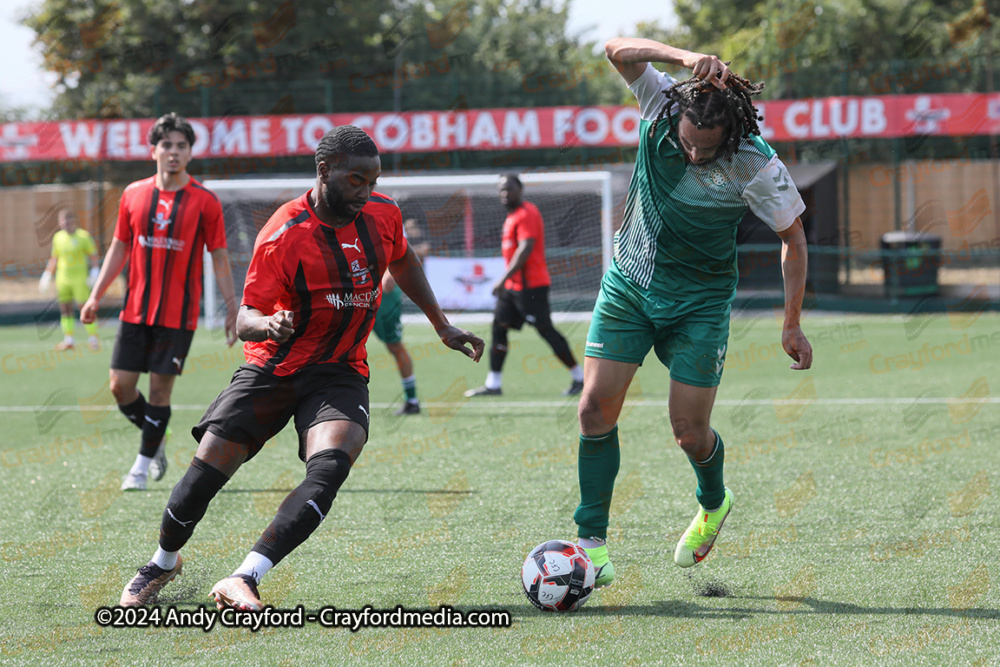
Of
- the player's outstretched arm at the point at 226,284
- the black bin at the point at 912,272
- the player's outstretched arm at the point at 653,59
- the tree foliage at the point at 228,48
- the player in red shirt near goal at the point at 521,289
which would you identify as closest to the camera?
the player's outstretched arm at the point at 653,59

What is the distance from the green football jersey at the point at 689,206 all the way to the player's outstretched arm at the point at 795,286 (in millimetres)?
98

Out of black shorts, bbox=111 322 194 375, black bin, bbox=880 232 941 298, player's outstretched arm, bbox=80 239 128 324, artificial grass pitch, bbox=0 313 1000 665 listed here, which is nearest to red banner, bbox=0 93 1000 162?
black bin, bbox=880 232 941 298

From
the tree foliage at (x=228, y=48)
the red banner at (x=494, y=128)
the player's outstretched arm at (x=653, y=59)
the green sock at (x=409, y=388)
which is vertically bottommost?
the green sock at (x=409, y=388)

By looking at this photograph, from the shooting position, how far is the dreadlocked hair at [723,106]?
405 centimetres

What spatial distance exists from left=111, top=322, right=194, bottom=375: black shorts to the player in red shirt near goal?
15.7 feet

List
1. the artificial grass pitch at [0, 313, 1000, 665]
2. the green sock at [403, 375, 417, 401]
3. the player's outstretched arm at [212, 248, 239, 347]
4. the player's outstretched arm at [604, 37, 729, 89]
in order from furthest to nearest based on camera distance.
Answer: the green sock at [403, 375, 417, 401], the player's outstretched arm at [212, 248, 239, 347], the player's outstretched arm at [604, 37, 729, 89], the artificial grass pitch at [0, 313, 1000, 665]

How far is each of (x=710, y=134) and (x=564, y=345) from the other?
6.95 metres

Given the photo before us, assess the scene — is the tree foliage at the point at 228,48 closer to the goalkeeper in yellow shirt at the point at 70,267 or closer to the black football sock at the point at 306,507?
the goalkeeper in yellow shirt at the point at 70,267

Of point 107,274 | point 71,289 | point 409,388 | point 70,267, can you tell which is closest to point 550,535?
point 107,274

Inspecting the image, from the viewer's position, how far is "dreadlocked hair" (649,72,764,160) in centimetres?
405

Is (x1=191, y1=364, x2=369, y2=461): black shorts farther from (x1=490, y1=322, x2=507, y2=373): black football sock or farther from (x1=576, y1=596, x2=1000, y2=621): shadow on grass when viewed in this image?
(x1=490, y1=322, x2=507, y2=373): black football sock

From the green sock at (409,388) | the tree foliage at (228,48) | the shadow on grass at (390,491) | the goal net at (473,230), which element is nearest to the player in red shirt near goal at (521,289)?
the green sock at (409,388)

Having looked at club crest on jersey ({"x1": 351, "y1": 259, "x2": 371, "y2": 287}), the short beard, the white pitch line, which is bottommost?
the white pitch line

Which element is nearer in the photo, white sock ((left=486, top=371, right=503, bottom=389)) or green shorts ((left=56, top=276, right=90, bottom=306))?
white sock ((left=486, top=371, right=503, bottom=389))
